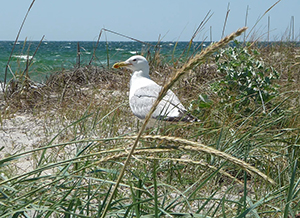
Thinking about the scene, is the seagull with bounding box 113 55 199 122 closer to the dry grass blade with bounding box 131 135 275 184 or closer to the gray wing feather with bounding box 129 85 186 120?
the gray wing feather with bounding box 129 85 186 120

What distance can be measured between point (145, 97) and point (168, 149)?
240 cm

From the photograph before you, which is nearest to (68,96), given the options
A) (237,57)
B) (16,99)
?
(16,99)

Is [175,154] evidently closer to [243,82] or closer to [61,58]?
[243,82]

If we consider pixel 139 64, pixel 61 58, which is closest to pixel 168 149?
pixel 139 64

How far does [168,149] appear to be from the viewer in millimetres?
702

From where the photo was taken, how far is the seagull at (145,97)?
273 cm

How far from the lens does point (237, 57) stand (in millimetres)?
2812

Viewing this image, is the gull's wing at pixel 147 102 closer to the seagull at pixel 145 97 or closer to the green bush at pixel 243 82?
the seagull at pixel 145 97

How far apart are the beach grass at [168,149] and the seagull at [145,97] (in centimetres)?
10

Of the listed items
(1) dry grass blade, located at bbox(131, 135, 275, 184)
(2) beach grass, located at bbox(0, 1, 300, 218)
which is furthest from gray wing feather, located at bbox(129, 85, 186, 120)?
(1) dry grass blade, located at bbox(131, 135, 275, 184)

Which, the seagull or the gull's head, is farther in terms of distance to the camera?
the gull's head

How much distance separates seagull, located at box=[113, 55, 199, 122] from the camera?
2.73 meters

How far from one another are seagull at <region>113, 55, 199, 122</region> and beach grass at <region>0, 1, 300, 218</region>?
103 mm

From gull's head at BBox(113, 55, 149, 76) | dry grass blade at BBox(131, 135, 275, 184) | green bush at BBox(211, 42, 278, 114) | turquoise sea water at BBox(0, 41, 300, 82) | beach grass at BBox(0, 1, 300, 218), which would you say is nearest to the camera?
dry grass blade at BBox(131, 135, 275, 184)
